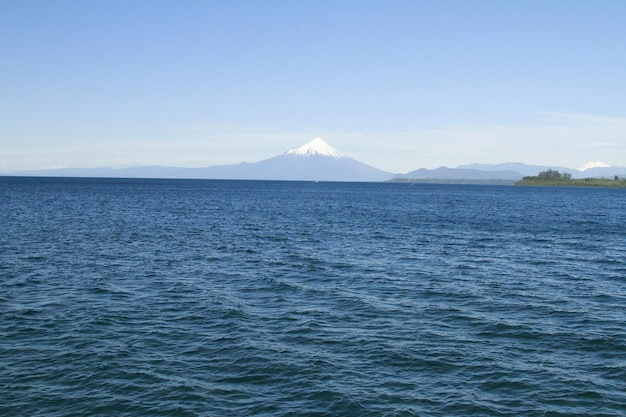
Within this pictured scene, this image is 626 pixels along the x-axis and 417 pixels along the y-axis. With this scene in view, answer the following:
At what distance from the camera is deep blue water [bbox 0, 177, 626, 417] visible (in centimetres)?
1758

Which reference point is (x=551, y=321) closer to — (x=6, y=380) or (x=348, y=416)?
(x=348, y=416)

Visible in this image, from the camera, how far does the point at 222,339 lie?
2292 centimetres

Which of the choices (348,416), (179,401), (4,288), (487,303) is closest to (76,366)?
(179,401)

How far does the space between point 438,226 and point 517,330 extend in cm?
5194

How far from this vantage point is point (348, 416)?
16.6 meters

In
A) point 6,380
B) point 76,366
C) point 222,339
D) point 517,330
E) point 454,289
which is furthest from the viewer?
point 454,289

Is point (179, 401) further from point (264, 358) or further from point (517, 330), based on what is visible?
point (517, 330)

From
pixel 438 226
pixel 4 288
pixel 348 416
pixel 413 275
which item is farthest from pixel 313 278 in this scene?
pixel 438 226

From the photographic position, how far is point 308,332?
24.1m

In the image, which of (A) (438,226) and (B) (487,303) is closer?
(B) (487,303)

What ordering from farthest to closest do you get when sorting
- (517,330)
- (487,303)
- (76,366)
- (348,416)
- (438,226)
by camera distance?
1. (438,226)
2. (487,303)
3. (517,330)
4. (76,366)
5. (348,416)

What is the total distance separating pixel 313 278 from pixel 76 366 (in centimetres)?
1838

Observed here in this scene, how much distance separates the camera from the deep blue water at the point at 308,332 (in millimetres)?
17578

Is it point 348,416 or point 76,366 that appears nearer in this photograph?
point 348,416
